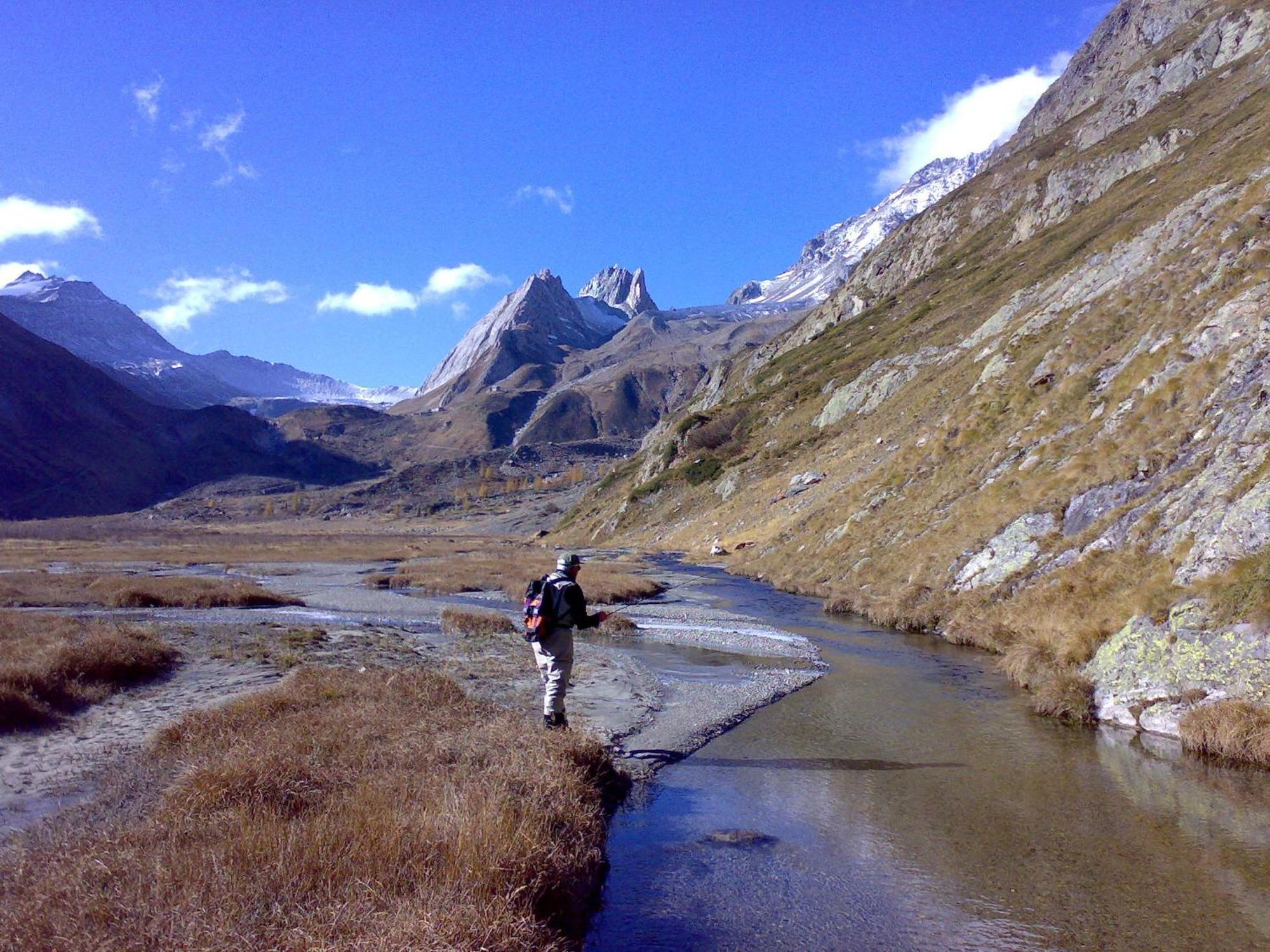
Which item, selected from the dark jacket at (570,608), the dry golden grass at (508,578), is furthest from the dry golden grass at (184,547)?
the dark jacket at (570,608)

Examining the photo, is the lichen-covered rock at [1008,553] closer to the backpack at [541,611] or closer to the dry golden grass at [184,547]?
the backpack at [541,611]

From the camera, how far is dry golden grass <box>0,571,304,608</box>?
37.7 metres

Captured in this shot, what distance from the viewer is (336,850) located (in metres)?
6.84

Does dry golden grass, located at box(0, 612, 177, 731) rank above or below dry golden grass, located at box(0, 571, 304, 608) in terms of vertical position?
above

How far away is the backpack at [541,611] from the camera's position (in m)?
12.4

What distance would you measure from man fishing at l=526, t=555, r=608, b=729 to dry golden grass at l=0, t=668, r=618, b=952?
110cm

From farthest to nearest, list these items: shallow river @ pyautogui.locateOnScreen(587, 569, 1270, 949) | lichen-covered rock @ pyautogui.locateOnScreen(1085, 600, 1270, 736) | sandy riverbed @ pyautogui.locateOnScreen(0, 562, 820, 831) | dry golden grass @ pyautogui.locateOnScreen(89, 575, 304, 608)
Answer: dry golden grass @ pyautogui.locateOnScreen(89, 575, 304, 608) → lichen-covered rock @ pyautogui.locateOnScreen(1085, 600, 1270, 736) → sandy riverbed @ pyautogui.locateOnScreen(0, 562, 820, 831) → shallow river @ pyautogui.locateOnScreen(587, 569, 1270, 949)

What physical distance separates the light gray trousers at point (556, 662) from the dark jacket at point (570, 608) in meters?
0.17

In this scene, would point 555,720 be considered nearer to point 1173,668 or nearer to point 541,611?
point 541,611

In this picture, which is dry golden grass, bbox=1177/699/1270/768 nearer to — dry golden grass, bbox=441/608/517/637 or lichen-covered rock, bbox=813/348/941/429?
dry golden grass, bbox=441/608/517/637

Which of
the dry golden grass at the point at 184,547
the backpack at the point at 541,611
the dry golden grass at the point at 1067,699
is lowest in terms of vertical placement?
the dry golden grass at the point at 184,547

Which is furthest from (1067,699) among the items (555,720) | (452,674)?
(452,674)

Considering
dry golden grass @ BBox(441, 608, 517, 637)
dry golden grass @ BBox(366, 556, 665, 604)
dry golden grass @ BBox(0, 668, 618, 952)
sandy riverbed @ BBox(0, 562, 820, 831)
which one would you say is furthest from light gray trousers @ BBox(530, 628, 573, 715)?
dry golden grass @ BBox(366, 556, 665, 604)

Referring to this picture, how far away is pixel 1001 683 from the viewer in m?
18.7
